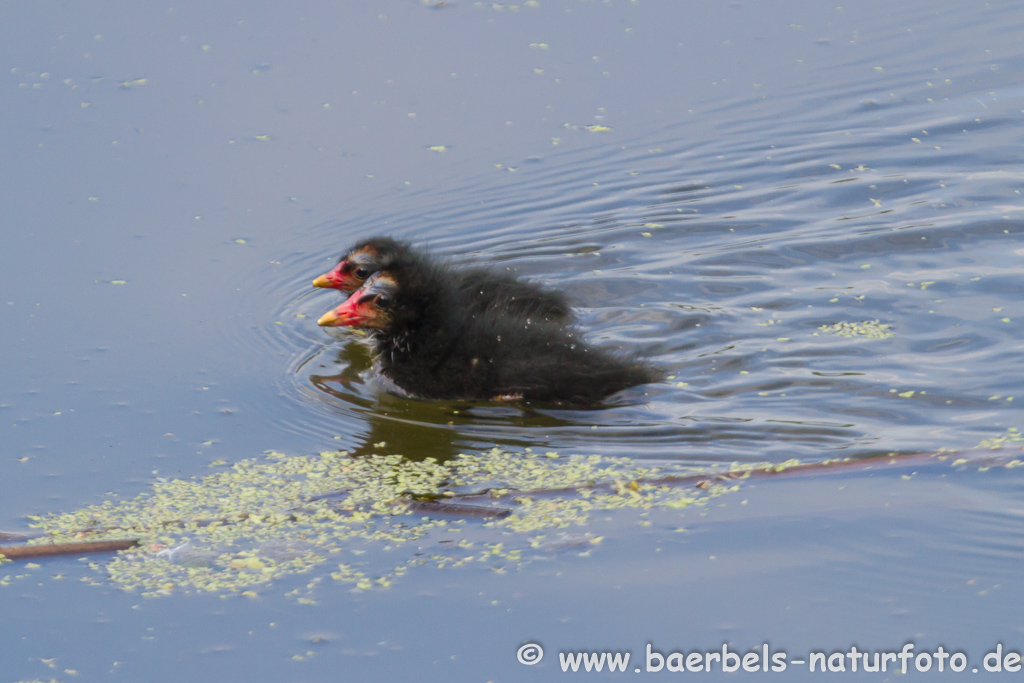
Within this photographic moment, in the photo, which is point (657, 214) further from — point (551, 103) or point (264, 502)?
point (264, 502)

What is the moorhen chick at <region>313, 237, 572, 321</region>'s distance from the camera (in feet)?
20.1

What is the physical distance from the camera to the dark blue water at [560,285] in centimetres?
406

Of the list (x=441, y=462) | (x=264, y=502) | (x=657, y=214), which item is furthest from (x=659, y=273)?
(x=264, y=502)

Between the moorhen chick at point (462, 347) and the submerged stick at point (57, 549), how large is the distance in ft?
5.93

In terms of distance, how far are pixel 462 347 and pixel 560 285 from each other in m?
1.26

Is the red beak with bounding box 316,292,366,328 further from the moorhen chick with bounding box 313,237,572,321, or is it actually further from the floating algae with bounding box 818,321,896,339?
the floating algae with bounding box 818,321,896,339

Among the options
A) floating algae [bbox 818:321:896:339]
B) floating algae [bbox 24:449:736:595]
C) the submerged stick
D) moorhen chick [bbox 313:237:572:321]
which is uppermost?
moorhen chick [bbox 313:237:572:321]

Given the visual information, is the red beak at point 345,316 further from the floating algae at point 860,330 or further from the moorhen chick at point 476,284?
the floating algae at point 860,330

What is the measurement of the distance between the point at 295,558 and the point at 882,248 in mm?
4158

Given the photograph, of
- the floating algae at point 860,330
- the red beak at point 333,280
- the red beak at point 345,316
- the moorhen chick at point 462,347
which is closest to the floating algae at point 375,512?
the moorhen chick at point 462,347

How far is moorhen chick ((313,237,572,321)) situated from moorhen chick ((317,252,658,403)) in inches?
3.1

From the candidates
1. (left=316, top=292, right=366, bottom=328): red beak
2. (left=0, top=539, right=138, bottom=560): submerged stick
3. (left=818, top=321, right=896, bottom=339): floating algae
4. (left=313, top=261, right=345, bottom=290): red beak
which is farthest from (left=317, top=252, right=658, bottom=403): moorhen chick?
(left=0, top=539, right=138, bottom=560): submerged stick

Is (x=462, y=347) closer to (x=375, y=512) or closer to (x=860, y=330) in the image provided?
(x=375, y=512)

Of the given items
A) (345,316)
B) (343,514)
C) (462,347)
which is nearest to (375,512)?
(343,514)
